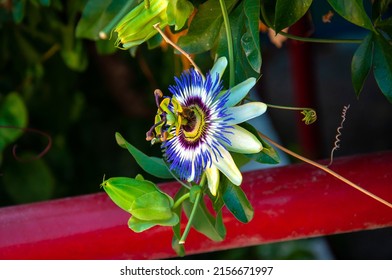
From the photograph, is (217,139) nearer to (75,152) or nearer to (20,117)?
(20,117)

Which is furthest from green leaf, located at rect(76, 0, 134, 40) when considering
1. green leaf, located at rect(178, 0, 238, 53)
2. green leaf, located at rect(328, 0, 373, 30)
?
green leaf, located at rect(328, 0, 373, 30)

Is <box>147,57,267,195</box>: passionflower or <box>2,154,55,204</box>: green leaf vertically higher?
<box>147,57,267,195</box>: passionflower

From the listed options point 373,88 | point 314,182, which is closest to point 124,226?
point 314,182

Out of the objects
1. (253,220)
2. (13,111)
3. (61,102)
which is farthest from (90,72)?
(253,220)

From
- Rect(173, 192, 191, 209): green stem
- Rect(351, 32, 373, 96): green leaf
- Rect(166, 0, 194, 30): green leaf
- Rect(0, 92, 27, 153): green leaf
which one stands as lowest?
Rect(0, 92, 27, 153): green leaf

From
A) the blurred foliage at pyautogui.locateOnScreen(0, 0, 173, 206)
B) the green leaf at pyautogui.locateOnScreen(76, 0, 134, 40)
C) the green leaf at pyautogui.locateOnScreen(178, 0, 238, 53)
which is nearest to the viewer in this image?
the green leaf at pyautogui.locateOnScreen(178, 0, 238, 53)

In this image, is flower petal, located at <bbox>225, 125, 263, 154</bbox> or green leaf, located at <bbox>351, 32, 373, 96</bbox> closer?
flower petal, located at <bbox>225, 125, 263, 154</bbox>

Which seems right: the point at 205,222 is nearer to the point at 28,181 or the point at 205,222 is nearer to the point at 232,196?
the point at 232,196

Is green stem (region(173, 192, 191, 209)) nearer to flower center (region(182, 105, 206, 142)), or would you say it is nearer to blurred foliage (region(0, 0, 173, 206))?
flower center (region(182, 105, 206, 142))
